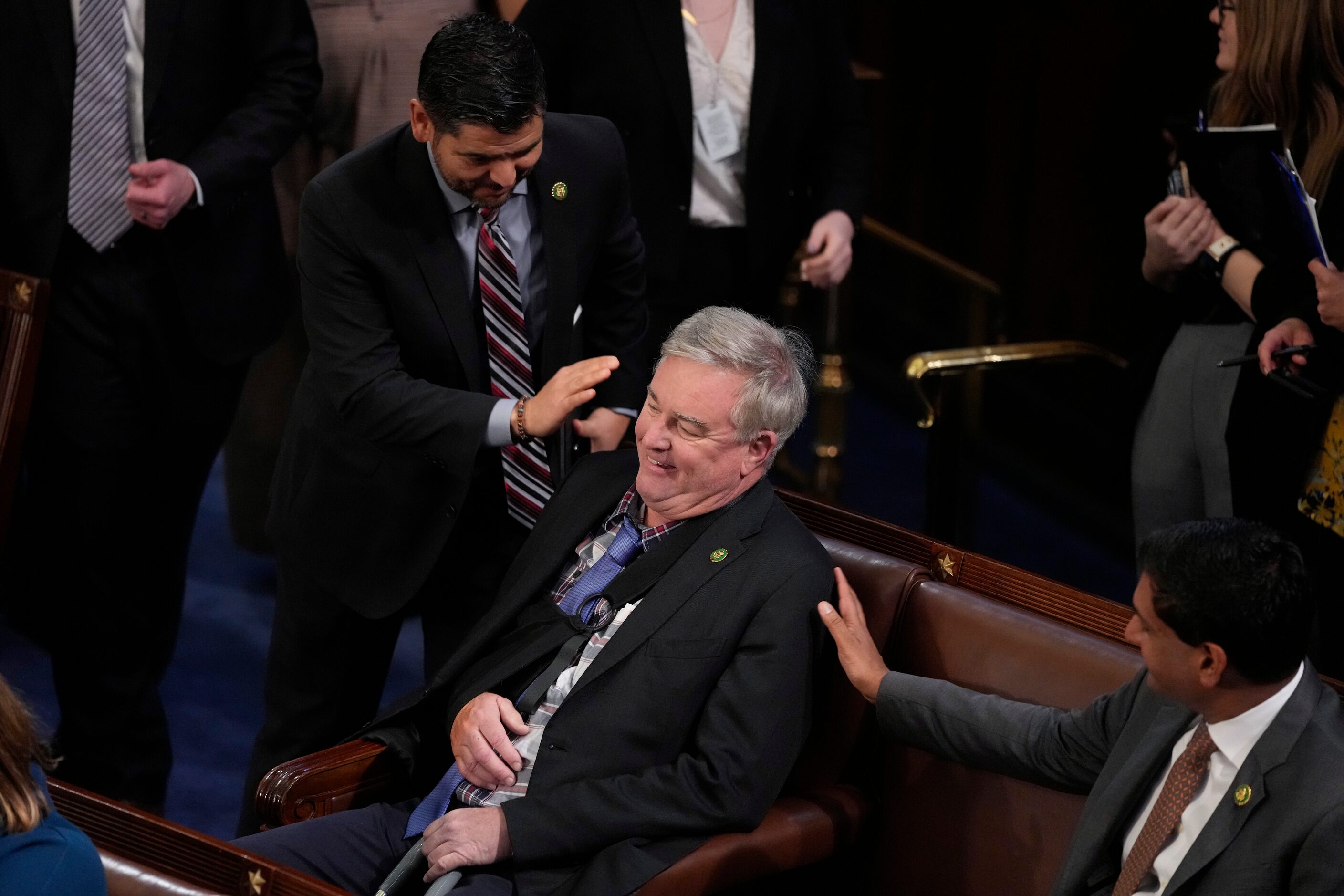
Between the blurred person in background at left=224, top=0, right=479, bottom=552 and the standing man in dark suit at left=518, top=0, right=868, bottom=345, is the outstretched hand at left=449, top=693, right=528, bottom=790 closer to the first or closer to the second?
the standing man in dark suit at left=518, top=0, right=868, bottom=345

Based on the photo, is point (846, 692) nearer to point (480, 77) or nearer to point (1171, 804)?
point (1171, 804)

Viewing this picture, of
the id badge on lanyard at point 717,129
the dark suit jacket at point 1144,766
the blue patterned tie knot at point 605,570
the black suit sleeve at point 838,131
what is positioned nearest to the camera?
the dark suit jacket at point 1144,766

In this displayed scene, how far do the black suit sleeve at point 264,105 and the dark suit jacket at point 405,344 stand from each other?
613mm

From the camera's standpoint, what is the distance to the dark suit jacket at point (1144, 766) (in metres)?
1.82

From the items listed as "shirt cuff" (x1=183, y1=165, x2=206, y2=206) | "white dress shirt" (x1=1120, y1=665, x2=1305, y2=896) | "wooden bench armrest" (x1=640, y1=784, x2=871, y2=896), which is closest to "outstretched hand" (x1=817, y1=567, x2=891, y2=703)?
"wooden bench armrest" (x1=640, y1=784, x2=871, y2=896)

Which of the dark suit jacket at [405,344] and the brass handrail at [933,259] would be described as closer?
the dark suit jacket at [405,344]

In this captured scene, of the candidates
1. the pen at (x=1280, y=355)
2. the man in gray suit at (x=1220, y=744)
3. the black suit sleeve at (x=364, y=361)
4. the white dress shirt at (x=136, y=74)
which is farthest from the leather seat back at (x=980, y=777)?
the white dress shirt at (x=136, y=74)

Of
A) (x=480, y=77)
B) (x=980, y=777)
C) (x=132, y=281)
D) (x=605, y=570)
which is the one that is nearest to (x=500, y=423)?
(x=605, y=570)

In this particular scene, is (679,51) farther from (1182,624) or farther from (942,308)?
(1182,624)

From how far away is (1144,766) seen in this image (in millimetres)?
2002

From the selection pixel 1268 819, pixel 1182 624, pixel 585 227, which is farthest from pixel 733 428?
pixel 1268 819

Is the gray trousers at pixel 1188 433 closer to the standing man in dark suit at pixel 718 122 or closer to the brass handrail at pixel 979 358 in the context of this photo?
the brass handrail at pixel 979 358

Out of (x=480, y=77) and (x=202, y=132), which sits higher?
(x=480, y=77)

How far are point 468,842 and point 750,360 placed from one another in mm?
804
